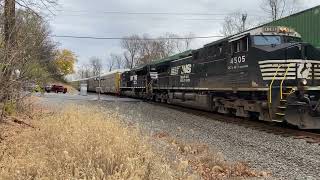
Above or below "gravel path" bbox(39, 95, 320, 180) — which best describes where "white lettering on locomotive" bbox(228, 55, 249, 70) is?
above

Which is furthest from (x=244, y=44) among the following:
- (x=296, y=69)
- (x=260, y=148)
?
Result: (x=260, y=148)

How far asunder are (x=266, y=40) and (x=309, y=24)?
680 centimetres

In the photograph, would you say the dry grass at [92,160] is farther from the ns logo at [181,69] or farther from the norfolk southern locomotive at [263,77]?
the ns logo at [181,69]

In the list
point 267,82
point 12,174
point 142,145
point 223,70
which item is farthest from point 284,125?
point 12,174

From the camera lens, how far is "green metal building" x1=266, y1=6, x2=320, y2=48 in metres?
20.5

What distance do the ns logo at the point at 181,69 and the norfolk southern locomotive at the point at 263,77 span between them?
85.5 inches

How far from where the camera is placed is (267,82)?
14.4 metres

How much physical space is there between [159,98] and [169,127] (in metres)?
17.2

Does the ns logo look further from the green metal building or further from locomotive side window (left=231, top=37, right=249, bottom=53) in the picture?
locomotive side window (left=231, top=37, right=249, bottom=53)

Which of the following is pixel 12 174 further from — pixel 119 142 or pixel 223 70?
pixel 223 70

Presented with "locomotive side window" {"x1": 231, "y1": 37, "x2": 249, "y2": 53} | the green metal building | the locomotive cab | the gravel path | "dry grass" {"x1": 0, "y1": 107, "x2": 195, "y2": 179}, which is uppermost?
the green metal building

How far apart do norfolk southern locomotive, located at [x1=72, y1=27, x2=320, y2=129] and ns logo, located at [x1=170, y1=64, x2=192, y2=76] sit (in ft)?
7.12

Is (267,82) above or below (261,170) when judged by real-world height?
above

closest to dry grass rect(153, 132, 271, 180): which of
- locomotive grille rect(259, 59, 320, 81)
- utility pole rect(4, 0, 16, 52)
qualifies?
utility pole rect(4, 0, 16, 52)
